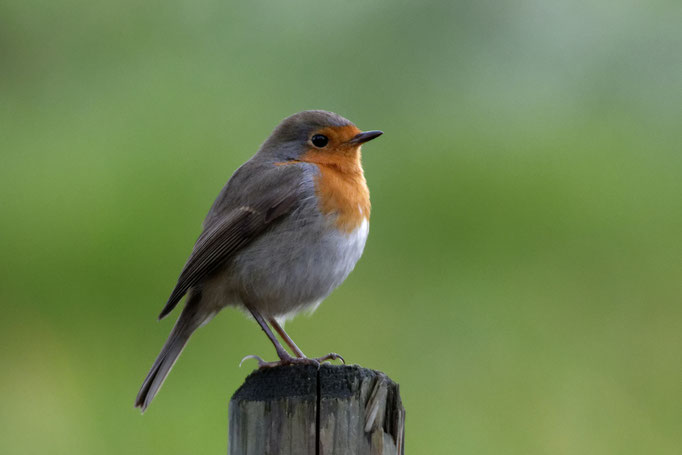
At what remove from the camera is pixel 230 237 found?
4.60 metres

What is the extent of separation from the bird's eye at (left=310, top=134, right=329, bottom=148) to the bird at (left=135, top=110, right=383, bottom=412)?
5.3 inches

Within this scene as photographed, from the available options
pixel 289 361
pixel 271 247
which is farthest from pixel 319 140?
pixel 289 361

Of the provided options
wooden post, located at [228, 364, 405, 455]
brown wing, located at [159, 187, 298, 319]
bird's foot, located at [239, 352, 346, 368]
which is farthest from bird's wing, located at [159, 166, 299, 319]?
wooden post, located at [228, 364, 405, 455]

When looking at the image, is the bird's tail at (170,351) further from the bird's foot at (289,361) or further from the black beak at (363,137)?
the black beak at (363,137)

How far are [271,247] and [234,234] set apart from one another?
191mm

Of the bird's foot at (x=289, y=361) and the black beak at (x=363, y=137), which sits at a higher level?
the black beak at (x=363, y=137)

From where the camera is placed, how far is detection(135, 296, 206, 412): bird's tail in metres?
4.40

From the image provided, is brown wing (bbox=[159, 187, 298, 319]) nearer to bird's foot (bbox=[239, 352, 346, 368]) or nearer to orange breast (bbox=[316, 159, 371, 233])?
orange breast (bbox=[316, 159, 371, 233])

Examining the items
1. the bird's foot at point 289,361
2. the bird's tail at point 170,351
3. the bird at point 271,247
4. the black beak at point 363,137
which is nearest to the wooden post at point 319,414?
the bird's foot at point 289,361

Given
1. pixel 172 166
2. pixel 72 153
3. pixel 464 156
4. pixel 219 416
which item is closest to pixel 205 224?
pixel 219 416

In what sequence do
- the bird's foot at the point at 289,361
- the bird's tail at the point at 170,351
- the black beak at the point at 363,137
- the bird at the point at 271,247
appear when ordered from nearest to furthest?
the bird's foot at the point at 289,361 → the bird's tail at the point at 170,351 → the bird at the point at 271,247 → the black beak at the point at 363,137

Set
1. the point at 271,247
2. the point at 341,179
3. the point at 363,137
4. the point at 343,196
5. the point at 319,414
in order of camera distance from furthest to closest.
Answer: the point at 363,137, the point at 341,179, the point at 343,196, the point at 271,247, the point at 319,414

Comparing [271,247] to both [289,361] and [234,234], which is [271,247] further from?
[289,361]

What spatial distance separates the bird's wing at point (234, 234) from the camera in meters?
4.58
